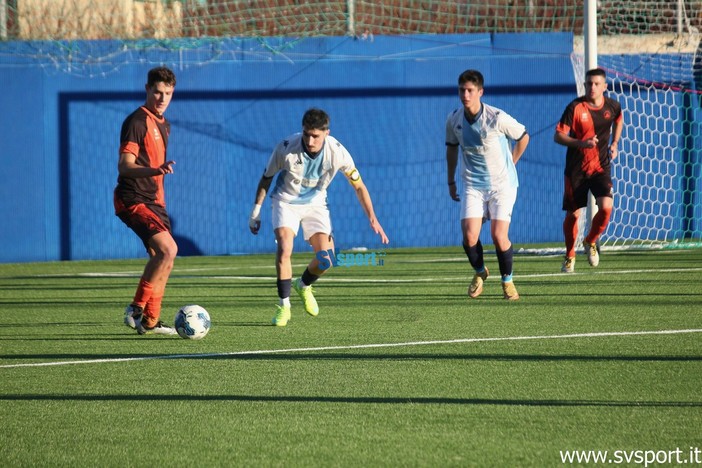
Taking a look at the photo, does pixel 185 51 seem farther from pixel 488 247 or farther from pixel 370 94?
pixel 488 247

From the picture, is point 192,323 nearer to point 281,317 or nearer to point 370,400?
point 281,317

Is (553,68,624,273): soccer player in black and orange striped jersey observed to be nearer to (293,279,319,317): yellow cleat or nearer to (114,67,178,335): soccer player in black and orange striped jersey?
(293,279,319,317): yellow cleat

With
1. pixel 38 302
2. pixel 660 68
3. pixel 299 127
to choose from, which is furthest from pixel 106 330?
pixel 660 68

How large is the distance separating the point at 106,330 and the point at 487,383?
383 cm

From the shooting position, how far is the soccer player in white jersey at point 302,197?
9.22 metres

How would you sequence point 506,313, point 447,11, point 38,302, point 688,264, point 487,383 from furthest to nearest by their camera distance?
1. point 447,11
2. point 688,264
3. point 38,302
4. point 506,313
5. point 487,383

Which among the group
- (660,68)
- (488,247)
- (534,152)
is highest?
(660,68)

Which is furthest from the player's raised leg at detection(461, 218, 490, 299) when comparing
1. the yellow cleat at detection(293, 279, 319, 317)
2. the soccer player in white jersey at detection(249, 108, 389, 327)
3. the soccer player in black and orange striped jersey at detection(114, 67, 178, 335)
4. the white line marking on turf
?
the soccer player in black and orange striped jersey at detection(114, 67, 178, 335)

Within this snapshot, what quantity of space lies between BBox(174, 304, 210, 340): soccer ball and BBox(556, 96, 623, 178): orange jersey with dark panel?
5663 millimetres

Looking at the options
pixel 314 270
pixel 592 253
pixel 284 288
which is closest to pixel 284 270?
pixel 284 288

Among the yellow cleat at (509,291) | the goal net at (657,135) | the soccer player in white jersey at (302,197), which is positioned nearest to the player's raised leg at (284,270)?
the soccer player in white jersey at (302,197)

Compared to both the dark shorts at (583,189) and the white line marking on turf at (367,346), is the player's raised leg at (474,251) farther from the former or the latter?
the white line marking on turf at (367,346)

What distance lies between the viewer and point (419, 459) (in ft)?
15.4

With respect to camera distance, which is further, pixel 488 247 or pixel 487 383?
pixel 488 247
